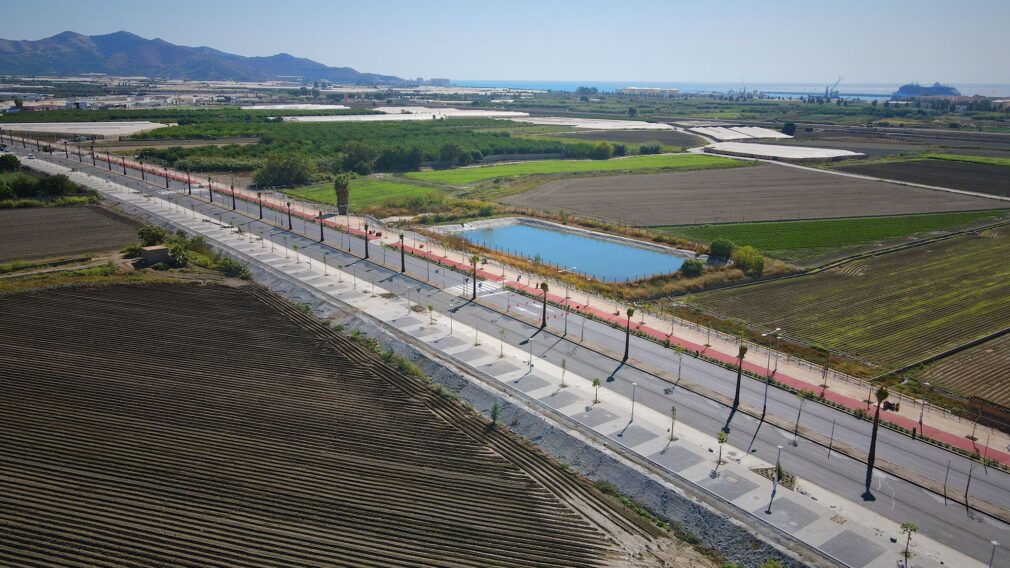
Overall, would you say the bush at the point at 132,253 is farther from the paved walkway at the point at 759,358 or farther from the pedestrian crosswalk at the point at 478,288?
the pedestrian crosswalk at the point at 478,288

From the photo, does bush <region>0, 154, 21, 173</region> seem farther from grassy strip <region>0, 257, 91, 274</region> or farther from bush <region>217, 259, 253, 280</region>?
bush <region>217, 259, 253, 280</region>

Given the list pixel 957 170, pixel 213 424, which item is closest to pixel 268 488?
pixel 213 424

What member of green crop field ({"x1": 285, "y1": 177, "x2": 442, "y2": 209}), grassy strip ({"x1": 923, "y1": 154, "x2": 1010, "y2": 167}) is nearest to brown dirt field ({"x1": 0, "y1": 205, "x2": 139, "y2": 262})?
green crop field ({"x1": 285, "y1": 177, "x2": 442, "y2": 209})

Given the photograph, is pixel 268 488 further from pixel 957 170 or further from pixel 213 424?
pixel 957 170

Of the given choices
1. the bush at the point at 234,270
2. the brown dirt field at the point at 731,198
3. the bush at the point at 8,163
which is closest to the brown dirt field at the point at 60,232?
the bush at the point at 234,270

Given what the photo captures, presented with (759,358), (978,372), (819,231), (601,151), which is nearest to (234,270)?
(759,358)
